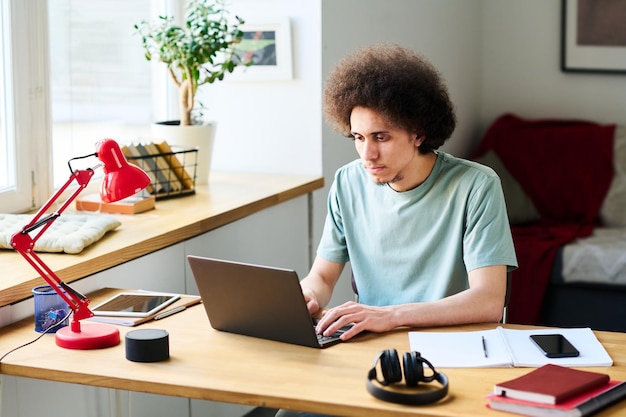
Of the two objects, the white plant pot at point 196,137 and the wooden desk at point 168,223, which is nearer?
the wooden desk at point 168,223

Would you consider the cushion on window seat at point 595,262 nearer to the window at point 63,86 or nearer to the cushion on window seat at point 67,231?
the window at point 63,86

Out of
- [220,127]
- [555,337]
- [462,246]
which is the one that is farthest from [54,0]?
[555,337]

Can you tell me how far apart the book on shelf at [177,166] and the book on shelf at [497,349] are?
1.37 m

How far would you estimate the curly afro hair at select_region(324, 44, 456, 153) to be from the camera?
2086 millimetres

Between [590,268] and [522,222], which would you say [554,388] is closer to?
[590,268]

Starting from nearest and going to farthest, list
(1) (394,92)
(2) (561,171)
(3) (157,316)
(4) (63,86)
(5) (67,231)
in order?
(3) (157,316) → (1) (394,92) → (5) (67,231) → (4) (63,86) → (2) (561,171)

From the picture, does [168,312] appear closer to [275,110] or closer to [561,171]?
[275,110]

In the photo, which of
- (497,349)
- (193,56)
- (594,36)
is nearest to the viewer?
(497,349)

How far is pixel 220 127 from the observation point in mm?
3545

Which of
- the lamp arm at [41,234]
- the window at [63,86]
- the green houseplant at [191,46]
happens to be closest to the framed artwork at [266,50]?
the green houseplant at [191,46]

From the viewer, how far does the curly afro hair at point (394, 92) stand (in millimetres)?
2086

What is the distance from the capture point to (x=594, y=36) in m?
4.64

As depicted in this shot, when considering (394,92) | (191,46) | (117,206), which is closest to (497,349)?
(394,92)

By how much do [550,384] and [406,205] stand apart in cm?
79
